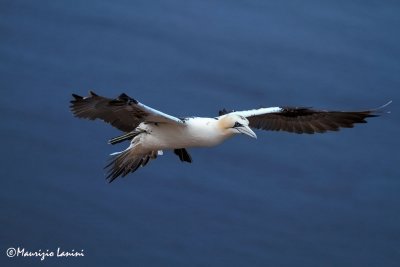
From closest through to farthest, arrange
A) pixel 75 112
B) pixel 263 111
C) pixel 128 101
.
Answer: pixel 128 101, pixel 75 112, pixel 263 111

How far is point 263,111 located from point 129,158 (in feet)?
3.69

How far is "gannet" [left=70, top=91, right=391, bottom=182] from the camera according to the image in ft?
21.9

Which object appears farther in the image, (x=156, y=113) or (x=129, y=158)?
(x=129, y=158)

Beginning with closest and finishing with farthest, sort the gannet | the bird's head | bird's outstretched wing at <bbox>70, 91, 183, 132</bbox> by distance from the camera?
bird's outstretched wing at <bbox>70, 91, 183, 132</bbox>, the gannet, the bird's head

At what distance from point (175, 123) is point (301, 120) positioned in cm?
136

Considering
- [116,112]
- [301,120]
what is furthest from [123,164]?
[301,120]

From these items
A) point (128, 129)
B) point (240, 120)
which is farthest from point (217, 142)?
point (128, 129)

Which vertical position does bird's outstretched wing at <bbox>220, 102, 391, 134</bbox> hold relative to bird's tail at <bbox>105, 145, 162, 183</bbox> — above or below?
above

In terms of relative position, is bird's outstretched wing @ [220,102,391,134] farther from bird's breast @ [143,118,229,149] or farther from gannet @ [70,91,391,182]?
bird's breast @ [143,118,229,149]

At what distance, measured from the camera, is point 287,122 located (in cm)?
769

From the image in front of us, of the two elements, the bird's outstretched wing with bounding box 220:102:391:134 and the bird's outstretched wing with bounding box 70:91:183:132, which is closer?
the bird's outstretched wing with bounding box 70:91:183:132

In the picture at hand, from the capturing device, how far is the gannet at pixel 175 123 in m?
6.66

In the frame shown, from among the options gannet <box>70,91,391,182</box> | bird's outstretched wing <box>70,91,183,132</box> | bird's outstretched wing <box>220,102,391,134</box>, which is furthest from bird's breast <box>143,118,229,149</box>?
bird's outstretched wing <box>220,102,391,134</box>

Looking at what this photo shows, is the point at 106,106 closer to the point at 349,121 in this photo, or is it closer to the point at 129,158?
the point at 129,158
